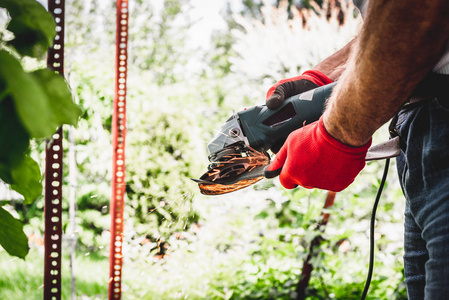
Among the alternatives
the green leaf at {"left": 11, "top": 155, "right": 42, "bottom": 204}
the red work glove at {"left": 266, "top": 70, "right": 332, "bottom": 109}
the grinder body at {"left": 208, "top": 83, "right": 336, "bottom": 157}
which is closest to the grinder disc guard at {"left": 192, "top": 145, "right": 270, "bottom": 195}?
the grinder body at {"left": 208, "top": 83, "right": 336, "bottom": 157}

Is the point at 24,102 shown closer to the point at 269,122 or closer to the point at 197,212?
the point at 269,122

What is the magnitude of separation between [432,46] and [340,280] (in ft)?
8.01

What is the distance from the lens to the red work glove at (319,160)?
3.05 ft

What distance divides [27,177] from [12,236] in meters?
0.16

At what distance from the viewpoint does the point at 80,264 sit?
11.4 feet

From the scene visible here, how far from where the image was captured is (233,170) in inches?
52.4

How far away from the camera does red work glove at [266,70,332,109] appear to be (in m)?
1.37

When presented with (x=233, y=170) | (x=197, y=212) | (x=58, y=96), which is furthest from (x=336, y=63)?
(x=197, y=212)

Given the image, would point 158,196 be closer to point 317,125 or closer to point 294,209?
point 294,209

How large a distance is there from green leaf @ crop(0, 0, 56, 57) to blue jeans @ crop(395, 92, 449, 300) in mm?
691

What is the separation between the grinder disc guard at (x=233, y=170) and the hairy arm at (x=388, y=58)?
488 mm

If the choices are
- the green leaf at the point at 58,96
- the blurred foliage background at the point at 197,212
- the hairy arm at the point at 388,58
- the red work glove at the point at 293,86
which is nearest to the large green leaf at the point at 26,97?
the green leaf at the point at 58,96

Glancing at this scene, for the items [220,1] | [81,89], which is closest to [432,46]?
[81,89]

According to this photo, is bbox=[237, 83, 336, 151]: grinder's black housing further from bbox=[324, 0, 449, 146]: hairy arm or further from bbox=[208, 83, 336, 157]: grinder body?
bbox=[324, 0, 449, 146]: hairy arm
